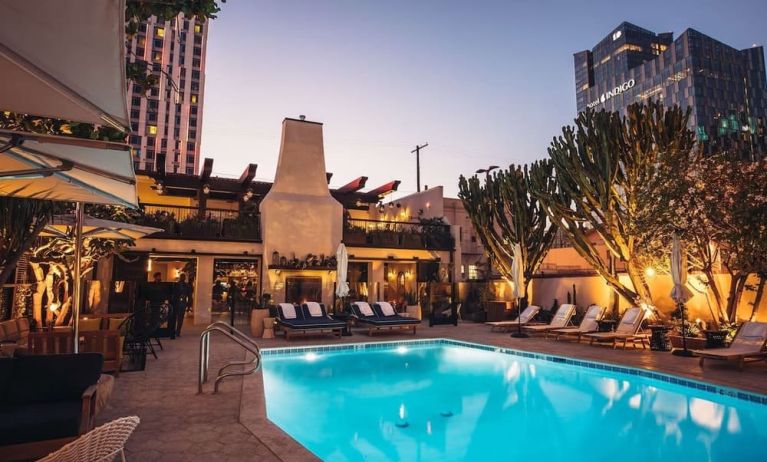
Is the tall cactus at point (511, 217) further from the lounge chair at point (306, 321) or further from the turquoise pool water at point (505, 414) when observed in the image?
the lounge chair at point (306, 321)

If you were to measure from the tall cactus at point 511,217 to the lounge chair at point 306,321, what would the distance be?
6.96 meters

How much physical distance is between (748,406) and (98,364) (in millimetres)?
8395

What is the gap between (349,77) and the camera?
2512cm

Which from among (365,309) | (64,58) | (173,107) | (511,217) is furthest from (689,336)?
(173,107)

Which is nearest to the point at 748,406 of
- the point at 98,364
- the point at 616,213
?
the point at 616,213

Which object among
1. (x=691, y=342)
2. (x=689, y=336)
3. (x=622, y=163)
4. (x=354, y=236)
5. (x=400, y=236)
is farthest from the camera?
(x=400, y=236)

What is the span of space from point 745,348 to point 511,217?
9332 mm

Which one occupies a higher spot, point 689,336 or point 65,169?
point 65,169

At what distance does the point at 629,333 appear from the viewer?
10.8 meters

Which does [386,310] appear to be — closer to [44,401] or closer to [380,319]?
[380,319]

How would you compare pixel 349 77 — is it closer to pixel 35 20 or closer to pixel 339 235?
pixel 339 235

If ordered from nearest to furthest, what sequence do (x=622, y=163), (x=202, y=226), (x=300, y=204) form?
1. (x=622, y=163)
2. (x=202, y=226)
3. (x=300, y=204)

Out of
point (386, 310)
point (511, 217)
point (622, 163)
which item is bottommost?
point (386, 310)

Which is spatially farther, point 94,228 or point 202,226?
point 202,226
